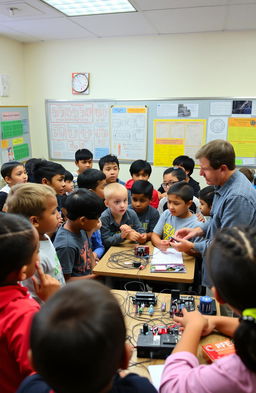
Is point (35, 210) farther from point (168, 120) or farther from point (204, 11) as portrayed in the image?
point (168, 120)

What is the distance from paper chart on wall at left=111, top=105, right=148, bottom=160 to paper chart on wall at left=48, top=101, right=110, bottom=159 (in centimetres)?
13

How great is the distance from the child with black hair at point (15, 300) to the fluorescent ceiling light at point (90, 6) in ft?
9.15

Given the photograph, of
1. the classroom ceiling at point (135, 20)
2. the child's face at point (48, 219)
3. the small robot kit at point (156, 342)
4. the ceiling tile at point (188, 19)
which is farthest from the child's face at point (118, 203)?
the ceiling tile at point (188, 19)

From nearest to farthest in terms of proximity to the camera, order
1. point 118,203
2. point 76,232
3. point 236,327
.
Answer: point 236,327
point 76,232
point 118,203

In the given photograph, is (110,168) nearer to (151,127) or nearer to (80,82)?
(151,127)

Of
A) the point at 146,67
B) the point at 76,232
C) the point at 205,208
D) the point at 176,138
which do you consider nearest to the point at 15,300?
the point at 76,232

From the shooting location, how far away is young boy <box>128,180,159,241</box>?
9.09 ft

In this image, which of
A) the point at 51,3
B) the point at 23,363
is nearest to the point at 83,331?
the point at 23,363

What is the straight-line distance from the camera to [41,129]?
4965 mm

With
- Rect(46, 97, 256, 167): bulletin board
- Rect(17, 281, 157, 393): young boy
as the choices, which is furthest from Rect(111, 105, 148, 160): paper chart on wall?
Rect(17, 281, 157, 393): young boy

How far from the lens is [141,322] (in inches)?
57.8

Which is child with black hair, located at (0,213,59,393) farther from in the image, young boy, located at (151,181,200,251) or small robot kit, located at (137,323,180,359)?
young boy, located at (151,181,200,251)

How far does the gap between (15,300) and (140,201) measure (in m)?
1.94

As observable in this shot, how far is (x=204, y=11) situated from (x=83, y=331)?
3470mm
